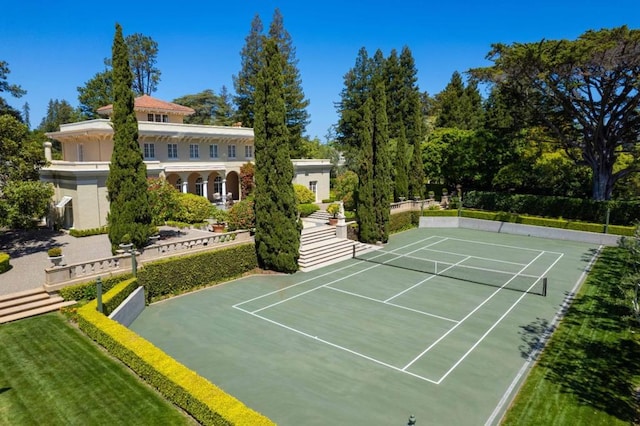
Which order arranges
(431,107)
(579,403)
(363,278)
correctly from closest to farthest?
(579,403), (363,278), (431,107)

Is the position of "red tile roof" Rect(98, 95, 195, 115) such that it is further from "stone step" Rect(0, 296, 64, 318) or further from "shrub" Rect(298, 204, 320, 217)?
"stone step" Rect(0, 296, 64, 318)

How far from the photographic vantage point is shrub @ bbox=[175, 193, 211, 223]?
111 feet

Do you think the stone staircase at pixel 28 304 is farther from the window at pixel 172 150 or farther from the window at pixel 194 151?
the window at pixel 194 151

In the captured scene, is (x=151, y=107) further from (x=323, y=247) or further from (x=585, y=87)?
(x=585, y=87)

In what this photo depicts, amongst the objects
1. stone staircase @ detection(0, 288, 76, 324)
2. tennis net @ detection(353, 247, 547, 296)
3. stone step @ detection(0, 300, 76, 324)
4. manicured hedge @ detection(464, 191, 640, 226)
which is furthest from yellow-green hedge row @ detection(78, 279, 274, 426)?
manicured hedge @ detection(464, 191, 640, 226)

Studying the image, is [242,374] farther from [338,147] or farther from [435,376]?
[338,147]

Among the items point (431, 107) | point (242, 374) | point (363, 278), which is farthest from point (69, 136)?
point (431, 107)

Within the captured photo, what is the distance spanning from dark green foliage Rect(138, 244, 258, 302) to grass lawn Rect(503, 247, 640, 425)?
16.3m

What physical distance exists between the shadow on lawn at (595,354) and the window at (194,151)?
34.8m

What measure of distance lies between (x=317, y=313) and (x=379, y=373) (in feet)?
19.0

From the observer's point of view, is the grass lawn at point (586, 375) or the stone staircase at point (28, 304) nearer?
the grass lawn at point (586, 375)

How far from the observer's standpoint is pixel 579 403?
12062 mm

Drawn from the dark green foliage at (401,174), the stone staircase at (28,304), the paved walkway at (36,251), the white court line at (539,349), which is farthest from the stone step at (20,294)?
the dark green foliage at (401,174)

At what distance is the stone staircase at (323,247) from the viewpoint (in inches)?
1083
